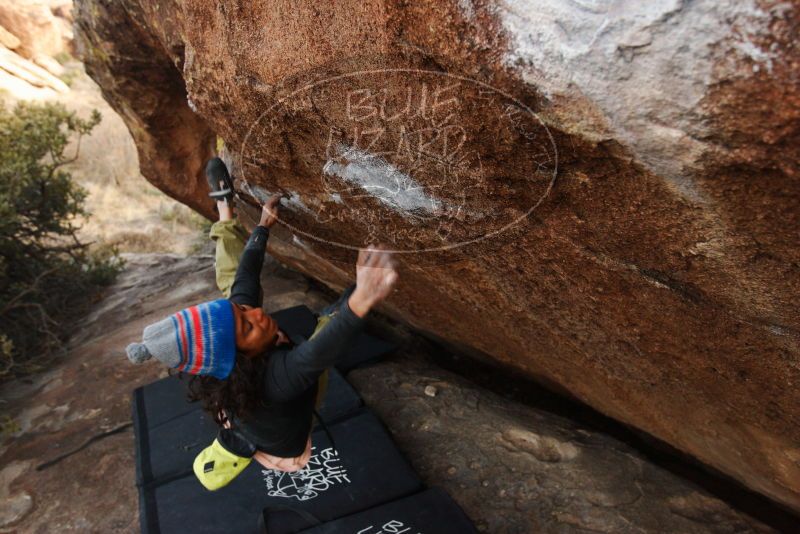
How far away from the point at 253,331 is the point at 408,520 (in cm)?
114

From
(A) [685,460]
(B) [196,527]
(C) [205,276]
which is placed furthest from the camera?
(C) [205,276]

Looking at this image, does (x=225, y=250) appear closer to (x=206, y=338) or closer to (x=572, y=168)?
(x=206, y=338)

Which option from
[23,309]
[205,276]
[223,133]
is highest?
[223,133]

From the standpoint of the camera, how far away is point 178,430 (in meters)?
3.05

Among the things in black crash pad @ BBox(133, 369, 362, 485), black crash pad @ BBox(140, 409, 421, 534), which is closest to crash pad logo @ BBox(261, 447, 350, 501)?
black crash pad @ BBox(140, 409, 421, 534)

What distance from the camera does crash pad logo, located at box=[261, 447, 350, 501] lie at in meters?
2.52

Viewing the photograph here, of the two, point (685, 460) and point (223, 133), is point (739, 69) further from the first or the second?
point (685, 460)

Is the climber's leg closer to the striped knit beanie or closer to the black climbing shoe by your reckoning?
the black climbing shoe

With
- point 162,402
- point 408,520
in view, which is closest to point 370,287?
point 408,520

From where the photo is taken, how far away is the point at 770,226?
1.10 metres

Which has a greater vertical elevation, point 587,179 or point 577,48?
point 577,48

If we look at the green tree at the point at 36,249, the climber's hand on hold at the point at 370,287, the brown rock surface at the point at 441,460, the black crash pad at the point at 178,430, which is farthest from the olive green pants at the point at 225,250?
the green tree at the point at 36,249

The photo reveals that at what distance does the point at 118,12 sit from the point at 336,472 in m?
2.54

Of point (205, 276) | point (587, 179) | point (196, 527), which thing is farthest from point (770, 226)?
point (205, 276)
